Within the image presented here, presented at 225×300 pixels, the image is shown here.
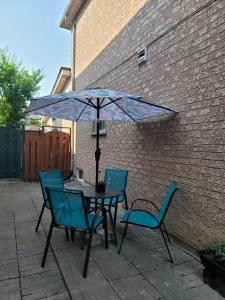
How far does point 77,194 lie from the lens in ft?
8.97

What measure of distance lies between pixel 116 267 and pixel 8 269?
122 cm

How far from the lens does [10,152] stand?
858cm

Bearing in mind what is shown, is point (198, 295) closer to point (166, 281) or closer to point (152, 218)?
point (166, 281)

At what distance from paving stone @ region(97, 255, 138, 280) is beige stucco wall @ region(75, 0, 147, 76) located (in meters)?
4.41

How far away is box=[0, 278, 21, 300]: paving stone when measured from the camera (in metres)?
2.31

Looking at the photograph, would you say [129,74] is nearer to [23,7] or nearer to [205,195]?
[205,195]

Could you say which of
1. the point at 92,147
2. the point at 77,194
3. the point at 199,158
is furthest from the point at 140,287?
the point at 92,147

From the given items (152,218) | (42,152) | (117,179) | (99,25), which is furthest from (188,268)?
(42,152)

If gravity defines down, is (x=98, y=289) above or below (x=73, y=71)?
below

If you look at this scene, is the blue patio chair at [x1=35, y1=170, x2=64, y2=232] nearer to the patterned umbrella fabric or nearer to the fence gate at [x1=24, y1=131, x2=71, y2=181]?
the patterned umbrella fabric

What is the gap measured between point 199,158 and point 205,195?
0.47 meters

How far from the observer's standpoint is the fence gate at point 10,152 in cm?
855

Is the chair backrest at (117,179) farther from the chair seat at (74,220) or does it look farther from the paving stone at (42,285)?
the paving stone at (42,285)

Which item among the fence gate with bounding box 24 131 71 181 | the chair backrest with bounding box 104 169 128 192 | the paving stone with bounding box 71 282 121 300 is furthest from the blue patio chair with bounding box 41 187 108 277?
the fence gate with bounding box 24 131 71 181
